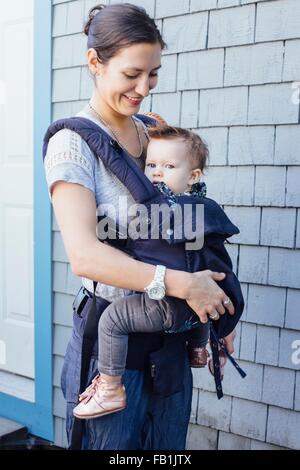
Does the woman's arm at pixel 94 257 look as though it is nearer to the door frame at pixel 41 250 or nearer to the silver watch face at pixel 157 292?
the silver watch face at pixel 157 292

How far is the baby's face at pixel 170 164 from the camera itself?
1.76 metres

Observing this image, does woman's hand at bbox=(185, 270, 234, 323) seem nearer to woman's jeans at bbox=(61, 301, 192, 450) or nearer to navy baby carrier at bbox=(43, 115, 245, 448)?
navy baby carrier at bbox=(43, 115, 245, 448)

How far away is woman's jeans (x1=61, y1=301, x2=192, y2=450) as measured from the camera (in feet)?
5.68

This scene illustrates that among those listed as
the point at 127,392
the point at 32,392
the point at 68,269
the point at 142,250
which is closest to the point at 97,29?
the point at 142,250

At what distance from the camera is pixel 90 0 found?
10.5 ft

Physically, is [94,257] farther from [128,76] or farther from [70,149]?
[128,76]

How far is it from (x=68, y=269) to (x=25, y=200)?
0.52m

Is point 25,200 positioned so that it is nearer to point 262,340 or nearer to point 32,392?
point 32,392

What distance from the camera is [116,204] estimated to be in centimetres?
166

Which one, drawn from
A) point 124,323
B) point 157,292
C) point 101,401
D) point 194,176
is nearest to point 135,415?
point 101,401

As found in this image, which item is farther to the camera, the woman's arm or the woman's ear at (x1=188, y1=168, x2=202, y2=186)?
the woman's ear at (x1=188, y1=168, x2=202, y2=186)

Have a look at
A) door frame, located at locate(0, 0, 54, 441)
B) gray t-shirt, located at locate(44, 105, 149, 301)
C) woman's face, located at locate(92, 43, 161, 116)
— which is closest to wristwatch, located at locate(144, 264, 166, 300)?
gray t-shirt, located at locate(44, 105, 149, 301)

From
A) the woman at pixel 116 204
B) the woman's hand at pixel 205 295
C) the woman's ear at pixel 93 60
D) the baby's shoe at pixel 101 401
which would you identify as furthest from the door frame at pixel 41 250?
the woman's hand at pixel 205 295

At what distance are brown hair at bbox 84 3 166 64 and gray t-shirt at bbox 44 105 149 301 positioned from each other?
0.83 feet
